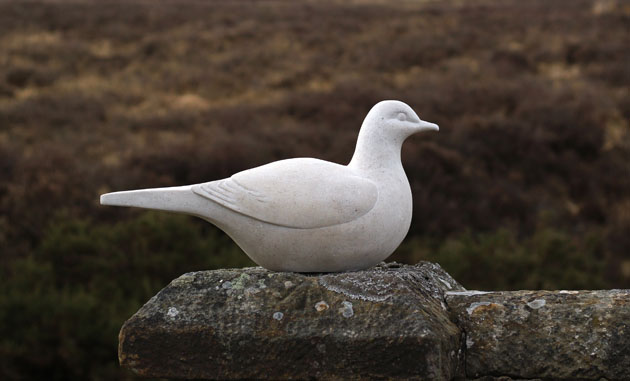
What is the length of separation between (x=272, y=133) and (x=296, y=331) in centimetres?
859

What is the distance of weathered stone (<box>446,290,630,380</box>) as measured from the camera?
2.91 m

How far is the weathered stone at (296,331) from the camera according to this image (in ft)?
9.05

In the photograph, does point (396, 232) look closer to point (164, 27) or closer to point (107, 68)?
point (107, 68)

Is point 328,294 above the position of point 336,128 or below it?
above

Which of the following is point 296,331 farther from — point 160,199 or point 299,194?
point 160,199

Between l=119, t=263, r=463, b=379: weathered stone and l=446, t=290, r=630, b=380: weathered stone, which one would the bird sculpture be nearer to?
l=119, t=263, r=463, b=379: weathered stone

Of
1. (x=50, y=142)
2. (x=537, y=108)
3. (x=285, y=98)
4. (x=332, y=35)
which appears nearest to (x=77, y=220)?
(x=50, y=142)

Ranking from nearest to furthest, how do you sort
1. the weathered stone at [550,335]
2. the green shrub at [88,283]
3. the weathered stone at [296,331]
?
1. the weathered stone at [296,331]
2. the weathered stone at [550,335]
3. the green shrub at [88,283]

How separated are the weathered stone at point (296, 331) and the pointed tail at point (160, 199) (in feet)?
1.16

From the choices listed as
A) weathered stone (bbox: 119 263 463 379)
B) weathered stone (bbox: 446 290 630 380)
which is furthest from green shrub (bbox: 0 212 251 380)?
weathered stone (bbox: 446 290 630 380)

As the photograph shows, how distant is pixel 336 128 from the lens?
12.0 m

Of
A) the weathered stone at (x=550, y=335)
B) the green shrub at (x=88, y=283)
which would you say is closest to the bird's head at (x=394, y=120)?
the weathered stone at (x=550, y=335)

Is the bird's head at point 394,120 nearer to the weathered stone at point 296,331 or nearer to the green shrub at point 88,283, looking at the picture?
the weathered stone at point 296,331

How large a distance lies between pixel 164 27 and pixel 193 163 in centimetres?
965
